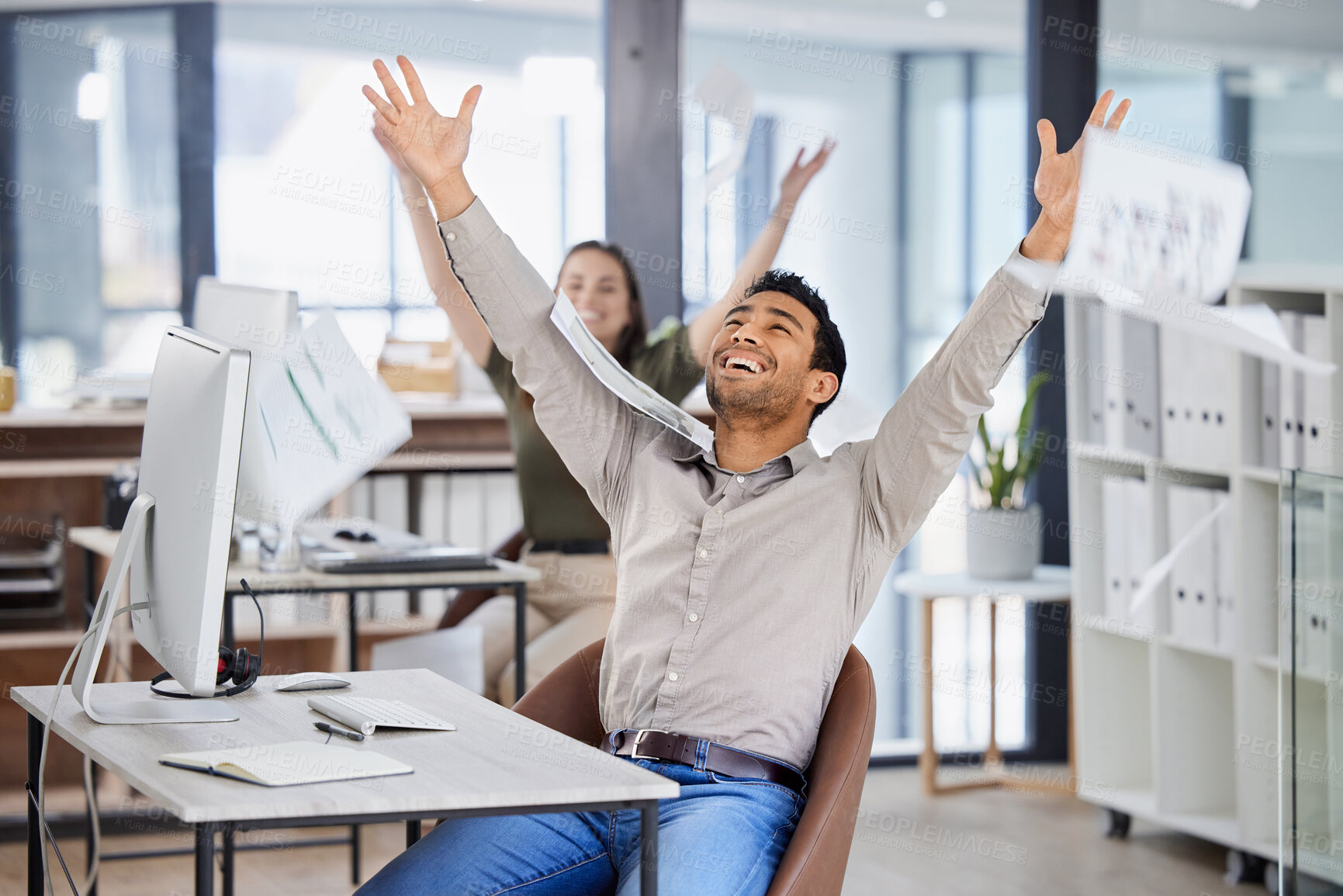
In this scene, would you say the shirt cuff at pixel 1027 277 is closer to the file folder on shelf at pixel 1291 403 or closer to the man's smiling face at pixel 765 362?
the man's smiling face at pixel 765 362

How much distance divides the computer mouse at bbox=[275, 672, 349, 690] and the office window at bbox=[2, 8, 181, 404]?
295cm

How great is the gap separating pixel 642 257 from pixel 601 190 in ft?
0.78

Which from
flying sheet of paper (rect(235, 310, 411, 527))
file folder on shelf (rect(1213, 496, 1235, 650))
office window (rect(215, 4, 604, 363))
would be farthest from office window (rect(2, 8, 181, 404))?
file folder on shelf (rect(1213, 496, 1235, 650))

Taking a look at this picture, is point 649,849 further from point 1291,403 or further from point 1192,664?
point 1192,664

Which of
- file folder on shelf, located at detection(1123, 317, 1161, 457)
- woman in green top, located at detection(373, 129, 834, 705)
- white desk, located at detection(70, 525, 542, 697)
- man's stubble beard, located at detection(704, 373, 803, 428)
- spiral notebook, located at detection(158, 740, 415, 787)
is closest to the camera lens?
spiral notebook, located at detection(158, 740, 415, 787)

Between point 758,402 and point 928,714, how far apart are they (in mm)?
2191

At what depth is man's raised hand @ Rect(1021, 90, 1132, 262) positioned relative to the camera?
6.28ft

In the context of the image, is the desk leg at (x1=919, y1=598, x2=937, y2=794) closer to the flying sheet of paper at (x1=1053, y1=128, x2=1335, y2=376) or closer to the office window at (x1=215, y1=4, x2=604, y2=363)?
the office window at (x1=215, y1=4, x2=604, y2=363)

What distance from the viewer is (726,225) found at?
4.27m

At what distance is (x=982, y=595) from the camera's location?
155 inches

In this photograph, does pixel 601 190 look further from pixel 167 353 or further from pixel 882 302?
pixel 167 353

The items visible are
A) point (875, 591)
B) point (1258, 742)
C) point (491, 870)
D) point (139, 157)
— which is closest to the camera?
point (491, 870)

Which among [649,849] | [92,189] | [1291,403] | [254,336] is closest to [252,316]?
[254,336]

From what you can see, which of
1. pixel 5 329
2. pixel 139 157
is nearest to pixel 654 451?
pixel 139 157
